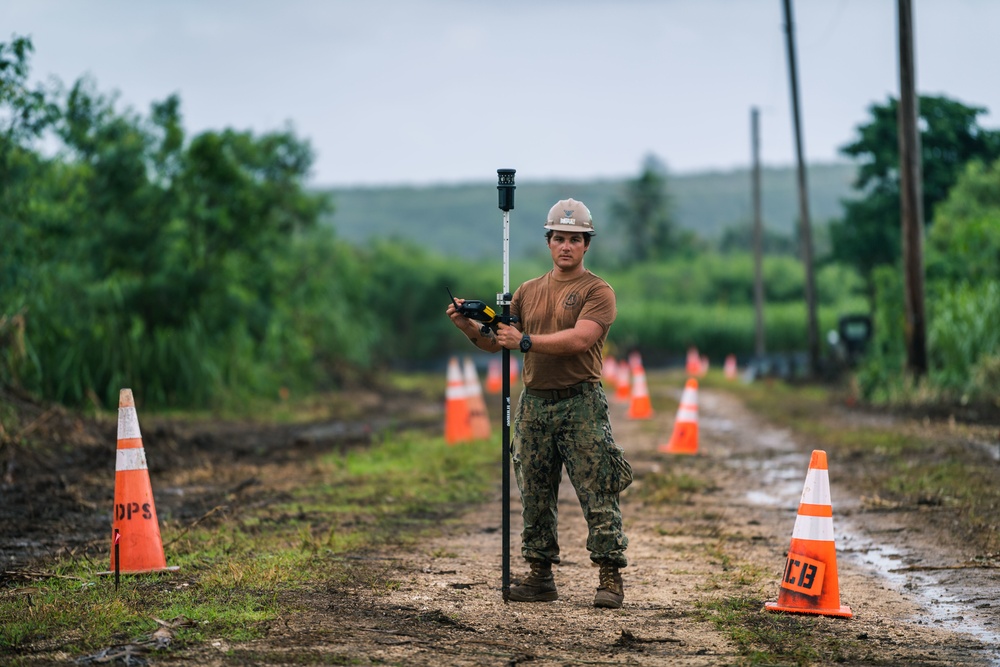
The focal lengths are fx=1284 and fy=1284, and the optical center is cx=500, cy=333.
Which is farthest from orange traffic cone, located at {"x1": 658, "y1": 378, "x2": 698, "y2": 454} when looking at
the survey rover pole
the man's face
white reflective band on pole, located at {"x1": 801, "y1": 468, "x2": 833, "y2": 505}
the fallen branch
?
the fallen branch

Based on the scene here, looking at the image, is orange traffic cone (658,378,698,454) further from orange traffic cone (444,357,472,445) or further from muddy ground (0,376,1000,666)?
orange traffic cone (444,357,472,445)

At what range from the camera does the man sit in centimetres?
701

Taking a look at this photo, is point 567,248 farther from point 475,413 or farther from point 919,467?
point 475,413

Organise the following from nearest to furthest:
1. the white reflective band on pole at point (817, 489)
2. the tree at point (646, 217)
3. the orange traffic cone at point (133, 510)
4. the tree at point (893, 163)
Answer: the white reflective band on pole at point (817, 489) → the orange traffic cone at point (133, 510) → the tree at point (893, 163) → the tree at point (646, 217)

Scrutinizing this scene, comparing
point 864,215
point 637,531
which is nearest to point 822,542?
point 637,531

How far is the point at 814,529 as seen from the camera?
7102mm

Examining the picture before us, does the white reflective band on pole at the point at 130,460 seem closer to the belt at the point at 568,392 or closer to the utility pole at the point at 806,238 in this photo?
the belt at the point at 568,392

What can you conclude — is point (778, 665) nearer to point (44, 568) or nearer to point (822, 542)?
→ point (822, 542)

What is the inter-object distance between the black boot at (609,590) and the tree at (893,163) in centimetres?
2569

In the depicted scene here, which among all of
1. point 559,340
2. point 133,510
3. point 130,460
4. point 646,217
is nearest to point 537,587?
point 559,340

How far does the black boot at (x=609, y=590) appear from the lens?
22.7 feet

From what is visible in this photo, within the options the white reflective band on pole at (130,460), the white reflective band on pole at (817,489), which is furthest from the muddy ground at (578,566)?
→ the white reflective band on pole at (130,460)

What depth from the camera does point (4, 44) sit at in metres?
14.5

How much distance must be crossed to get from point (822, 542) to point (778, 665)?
145cm
